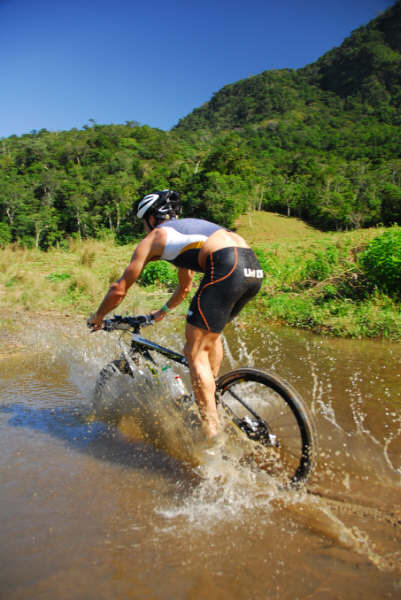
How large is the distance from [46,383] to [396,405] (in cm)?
387

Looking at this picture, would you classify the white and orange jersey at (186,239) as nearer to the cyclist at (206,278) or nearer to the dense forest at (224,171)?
the cyclist at (206,278)

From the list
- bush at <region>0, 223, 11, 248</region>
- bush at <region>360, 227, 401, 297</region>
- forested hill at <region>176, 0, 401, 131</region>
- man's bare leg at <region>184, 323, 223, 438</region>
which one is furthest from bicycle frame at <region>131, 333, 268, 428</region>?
forested hill at <region>176, 0, 401, 131</region>

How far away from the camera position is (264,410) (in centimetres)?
292

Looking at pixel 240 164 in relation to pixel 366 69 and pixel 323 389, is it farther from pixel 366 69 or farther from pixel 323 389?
pixel 366 69

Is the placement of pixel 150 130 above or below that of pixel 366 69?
below

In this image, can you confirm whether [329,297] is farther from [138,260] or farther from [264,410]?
[138,260]

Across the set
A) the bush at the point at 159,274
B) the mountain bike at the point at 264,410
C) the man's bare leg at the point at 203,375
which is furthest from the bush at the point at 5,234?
the man's bare leg at the point at 203,375

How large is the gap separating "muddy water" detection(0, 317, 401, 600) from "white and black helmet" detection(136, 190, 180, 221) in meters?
1.74

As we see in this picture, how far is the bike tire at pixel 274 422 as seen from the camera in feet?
7.93

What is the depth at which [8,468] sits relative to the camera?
2785mm

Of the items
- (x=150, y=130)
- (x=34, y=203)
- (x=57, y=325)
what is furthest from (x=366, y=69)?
(x=57, y=325)

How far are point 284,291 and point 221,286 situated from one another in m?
6.43

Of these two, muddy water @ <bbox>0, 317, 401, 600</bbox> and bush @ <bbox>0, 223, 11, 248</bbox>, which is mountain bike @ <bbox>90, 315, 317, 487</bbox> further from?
bush @ <bbox>0, 223, 11, 248</bbox>

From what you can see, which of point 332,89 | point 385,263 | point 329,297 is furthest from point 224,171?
point 332,89
